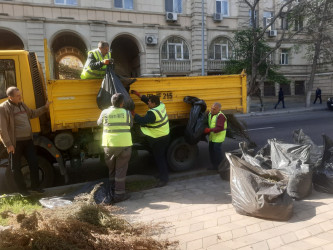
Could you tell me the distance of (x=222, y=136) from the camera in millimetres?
5312

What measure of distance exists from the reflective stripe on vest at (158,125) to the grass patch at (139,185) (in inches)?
33.6

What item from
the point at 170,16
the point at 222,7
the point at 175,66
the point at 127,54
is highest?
the point at 222,7

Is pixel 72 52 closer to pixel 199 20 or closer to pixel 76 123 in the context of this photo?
pixel 199 20

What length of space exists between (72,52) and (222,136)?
67.1ft

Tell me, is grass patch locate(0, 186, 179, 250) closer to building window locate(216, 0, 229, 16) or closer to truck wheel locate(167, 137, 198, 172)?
truck wheel locate(167, 137, 198, 172)

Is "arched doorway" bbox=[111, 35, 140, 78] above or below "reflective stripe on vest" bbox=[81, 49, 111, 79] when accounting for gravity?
above

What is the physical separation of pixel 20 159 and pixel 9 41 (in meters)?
17.8

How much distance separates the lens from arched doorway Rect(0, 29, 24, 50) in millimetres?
17578

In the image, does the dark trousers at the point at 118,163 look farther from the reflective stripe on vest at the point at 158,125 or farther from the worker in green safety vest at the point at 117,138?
the reflective stripe on vest at the point at 158,125

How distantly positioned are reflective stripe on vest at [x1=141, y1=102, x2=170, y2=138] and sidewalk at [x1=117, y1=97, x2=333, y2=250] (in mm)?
953

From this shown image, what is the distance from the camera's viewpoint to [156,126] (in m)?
4.70

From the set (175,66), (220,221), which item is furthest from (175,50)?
(220,221)

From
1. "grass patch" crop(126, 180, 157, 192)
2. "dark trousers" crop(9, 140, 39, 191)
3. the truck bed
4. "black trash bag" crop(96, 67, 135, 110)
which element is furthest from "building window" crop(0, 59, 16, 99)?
"grass patch" crop(126, 180, 157, 192)

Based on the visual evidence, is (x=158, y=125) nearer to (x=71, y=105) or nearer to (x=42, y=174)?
(x=71, y=105)
